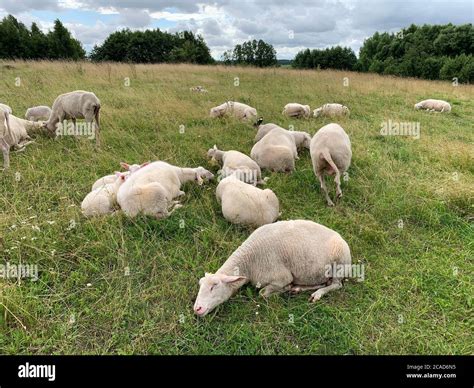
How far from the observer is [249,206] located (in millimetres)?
5320

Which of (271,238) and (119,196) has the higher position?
(119,196)

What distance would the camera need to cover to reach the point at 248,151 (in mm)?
8438

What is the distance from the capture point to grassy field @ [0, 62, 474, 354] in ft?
11.8

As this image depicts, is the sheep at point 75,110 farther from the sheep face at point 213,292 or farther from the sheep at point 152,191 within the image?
the sheep face at point 213,292

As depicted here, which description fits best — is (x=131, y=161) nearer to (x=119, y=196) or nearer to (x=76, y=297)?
(x=119, y=196)

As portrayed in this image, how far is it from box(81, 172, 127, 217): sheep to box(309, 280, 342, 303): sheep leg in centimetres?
319

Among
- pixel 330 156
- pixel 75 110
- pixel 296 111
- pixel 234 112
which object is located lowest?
pixel 330 156

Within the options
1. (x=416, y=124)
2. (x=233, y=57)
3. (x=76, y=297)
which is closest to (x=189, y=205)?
(x=76, y=297)

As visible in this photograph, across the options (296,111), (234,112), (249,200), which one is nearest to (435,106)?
(296,111)

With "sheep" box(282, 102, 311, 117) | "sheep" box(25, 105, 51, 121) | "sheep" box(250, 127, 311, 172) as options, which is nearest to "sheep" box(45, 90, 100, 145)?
"sheep" box(25, 105, 51, 121)

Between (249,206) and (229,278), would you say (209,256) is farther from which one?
(249,206)

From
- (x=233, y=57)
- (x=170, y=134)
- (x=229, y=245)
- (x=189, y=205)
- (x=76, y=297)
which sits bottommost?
(x=76, y=297)

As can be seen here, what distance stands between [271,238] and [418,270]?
1894 mm

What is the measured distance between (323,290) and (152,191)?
2768mm
